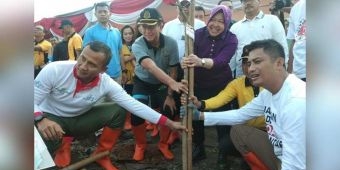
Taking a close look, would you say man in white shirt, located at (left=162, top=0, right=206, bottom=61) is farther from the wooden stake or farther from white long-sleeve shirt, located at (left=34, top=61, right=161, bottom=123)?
white long-sleeve shirt, located at (left=34, top=61, right=161, bottom=123)

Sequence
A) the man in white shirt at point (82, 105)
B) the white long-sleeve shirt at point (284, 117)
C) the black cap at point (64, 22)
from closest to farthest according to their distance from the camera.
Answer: the white long-sleeve shirt at point (284, 117) → the black cap at point (64, 22) → the man in white shirt at point (82, 105)

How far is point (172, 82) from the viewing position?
2.21 metres

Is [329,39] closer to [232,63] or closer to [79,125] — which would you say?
[232,63]

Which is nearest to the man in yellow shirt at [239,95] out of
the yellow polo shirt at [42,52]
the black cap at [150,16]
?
the black cap at [150,16]

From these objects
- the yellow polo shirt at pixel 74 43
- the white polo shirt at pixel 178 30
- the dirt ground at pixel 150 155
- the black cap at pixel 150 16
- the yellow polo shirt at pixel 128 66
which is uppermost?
the black cap at pixel 150 16

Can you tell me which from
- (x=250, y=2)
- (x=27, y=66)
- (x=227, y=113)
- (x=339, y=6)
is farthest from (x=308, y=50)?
(x=27, y=66)

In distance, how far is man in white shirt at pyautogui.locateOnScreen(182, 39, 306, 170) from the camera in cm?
194

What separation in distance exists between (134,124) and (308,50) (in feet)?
3.16

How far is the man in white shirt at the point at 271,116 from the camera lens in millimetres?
1941

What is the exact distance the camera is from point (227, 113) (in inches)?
88.4

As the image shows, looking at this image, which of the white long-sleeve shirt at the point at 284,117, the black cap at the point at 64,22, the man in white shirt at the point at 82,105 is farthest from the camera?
the man in white shirt at the point at 82,105

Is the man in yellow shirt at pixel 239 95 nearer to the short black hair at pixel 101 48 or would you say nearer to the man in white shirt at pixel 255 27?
the man in white shirt at pixel 255 27

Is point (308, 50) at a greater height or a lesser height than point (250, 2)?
lesser

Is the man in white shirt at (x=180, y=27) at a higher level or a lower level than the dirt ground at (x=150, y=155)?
higher
